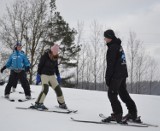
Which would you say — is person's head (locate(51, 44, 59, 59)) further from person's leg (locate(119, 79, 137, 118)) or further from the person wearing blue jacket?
the person wearing blue jacket

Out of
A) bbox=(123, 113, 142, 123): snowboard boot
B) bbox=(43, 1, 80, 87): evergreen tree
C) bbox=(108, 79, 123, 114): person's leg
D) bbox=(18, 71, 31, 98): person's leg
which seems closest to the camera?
bbox=(108, 79, 123, 114): person's leg

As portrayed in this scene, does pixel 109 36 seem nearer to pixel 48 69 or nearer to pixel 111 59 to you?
pixel 111 59

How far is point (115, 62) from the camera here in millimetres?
5219

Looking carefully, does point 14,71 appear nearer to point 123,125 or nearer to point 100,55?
point 123,125

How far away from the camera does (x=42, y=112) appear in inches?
247

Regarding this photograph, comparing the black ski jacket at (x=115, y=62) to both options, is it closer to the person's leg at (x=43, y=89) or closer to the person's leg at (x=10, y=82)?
the person's leg at (x=43, y=89)

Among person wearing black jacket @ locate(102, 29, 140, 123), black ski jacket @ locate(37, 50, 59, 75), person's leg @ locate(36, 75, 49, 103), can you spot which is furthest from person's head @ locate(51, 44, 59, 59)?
person wearing black jacket @ locate(102, 29, 140, 123)

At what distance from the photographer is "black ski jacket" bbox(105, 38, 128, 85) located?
5.16 metres

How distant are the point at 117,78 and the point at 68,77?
1227 inches

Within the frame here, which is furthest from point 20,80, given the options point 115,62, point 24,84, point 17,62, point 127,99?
point 115,62

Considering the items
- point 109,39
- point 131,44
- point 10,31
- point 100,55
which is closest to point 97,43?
point 100,55

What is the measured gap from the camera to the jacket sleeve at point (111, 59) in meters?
5.15

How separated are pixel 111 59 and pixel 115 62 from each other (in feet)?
0.41

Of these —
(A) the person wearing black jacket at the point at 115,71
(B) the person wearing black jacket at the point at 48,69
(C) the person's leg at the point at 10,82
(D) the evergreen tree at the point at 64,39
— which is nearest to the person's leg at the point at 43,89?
(B) the person wearing black jacket at the point at 48,69
